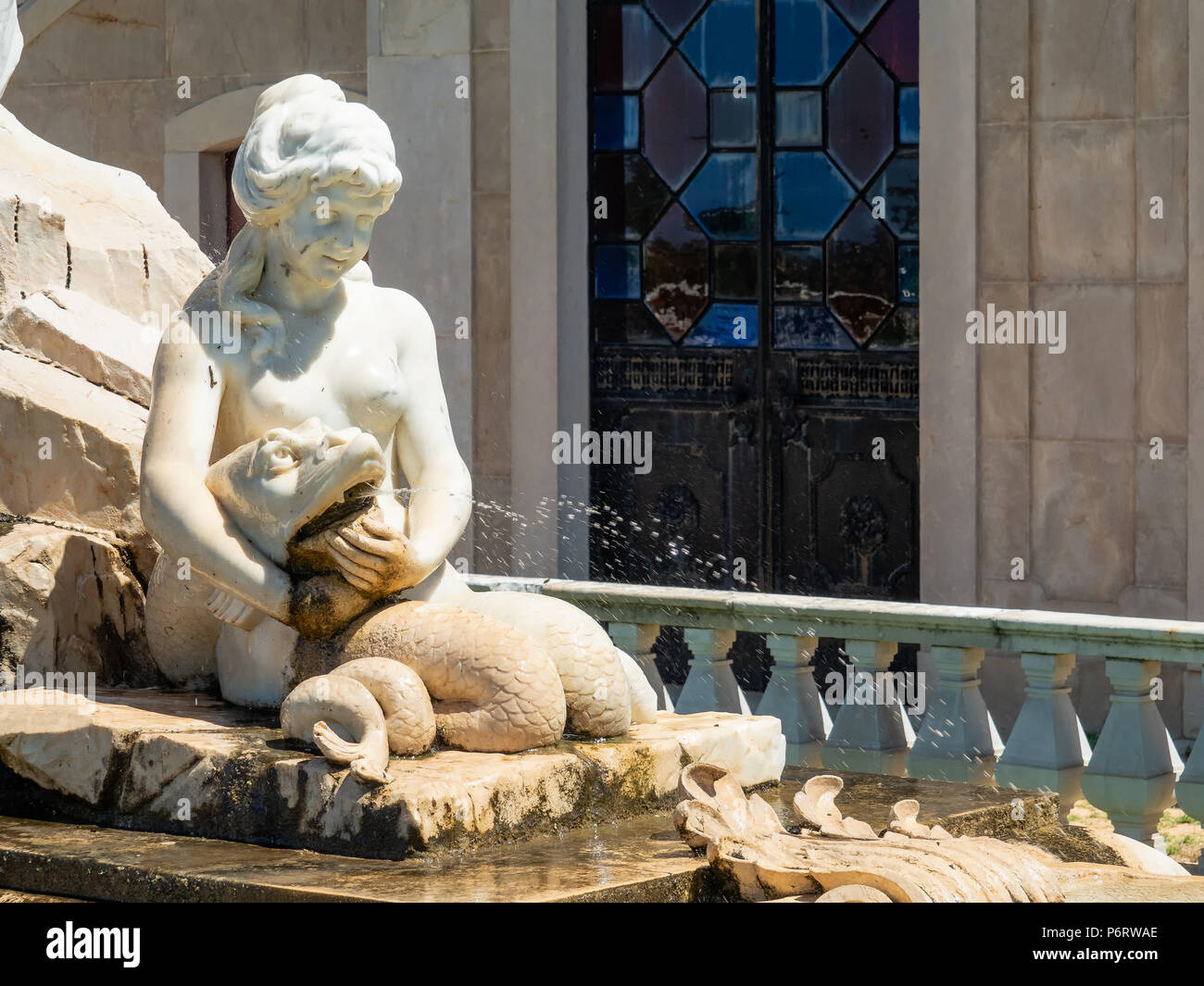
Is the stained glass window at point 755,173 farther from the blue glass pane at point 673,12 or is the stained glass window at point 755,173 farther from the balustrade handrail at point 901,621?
the balustrade handrail at point 901,621

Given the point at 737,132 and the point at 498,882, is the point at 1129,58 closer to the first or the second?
the point at 737,132

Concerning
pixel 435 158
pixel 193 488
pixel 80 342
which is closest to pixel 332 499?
pixel 193 488

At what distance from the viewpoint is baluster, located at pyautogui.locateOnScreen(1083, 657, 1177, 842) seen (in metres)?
5.24

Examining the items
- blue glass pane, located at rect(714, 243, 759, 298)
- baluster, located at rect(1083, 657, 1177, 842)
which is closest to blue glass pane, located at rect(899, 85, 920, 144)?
blue glass pane, located at rect(714, 243, 759, 298)

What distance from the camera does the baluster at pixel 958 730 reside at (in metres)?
5.39

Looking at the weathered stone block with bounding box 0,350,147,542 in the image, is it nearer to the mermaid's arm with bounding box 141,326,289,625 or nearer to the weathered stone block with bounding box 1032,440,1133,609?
the mermaid's arm with bounding box 141,326,289,625

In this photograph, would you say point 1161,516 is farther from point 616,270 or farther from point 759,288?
point 616,270

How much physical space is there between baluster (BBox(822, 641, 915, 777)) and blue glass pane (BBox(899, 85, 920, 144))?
4.04m

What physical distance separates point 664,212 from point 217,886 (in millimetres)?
6520

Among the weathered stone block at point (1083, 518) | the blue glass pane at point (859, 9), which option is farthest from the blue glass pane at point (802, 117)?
the weathered stone block at point (1083, 518)

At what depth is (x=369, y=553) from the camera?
3.87m

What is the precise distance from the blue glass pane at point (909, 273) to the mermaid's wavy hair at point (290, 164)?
17.5ft

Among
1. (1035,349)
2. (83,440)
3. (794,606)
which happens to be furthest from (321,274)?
(1035,349)

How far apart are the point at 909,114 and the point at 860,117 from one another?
0.22 m
